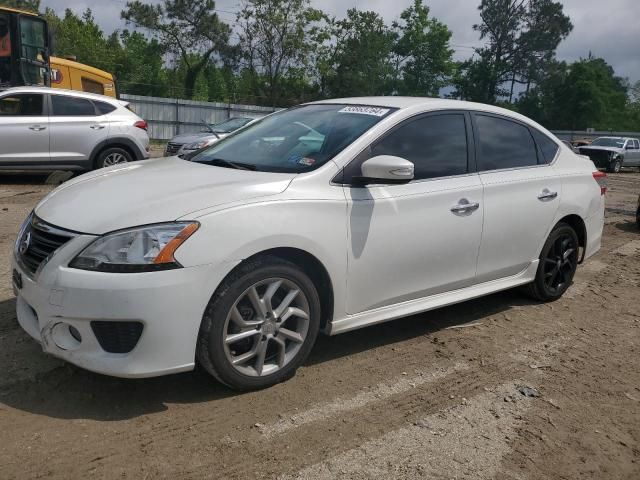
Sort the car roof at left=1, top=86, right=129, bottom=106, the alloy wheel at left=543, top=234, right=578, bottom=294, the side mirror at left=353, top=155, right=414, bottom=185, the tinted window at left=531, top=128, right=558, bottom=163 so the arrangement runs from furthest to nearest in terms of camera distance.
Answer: the car roof at left=1, top=86, right=129, bottom=106
the alloy wheel at left=543, top=234, right=578, bottom=294
the tinted window at left=531, top=128, right=558, bottom=163
the side mirror at left=353, top=155, right=414, bottom=185

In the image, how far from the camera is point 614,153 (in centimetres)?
2538

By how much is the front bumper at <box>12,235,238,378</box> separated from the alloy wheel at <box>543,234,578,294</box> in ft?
10.5

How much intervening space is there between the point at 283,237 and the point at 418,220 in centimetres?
103

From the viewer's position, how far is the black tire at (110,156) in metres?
10.6

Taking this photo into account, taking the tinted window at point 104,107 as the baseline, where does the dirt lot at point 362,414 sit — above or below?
below

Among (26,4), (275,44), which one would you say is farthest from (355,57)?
(26,4)

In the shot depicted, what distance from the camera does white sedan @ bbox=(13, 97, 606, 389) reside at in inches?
112

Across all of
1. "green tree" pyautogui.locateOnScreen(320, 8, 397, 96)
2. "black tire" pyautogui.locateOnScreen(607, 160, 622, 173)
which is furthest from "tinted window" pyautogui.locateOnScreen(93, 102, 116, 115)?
"green tree" pyautogui.locateOnScreen(320, 8, 397, 96)

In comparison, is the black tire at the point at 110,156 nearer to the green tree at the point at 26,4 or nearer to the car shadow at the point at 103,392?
the car shadow at the point at 103,392

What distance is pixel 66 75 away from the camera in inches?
637

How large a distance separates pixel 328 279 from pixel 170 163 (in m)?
1.39

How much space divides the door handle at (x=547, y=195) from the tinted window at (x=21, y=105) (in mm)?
8584

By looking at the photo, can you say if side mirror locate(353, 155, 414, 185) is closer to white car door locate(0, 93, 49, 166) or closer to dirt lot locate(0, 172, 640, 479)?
dirt lot locate(0, 172, 640, 479)

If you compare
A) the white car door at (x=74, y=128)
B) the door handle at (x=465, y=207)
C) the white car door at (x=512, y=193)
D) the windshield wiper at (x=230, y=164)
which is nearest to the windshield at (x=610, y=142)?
the white car door at (x=74, y=128)
